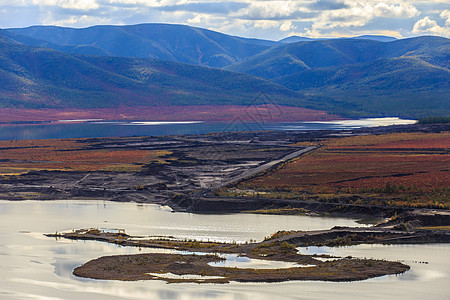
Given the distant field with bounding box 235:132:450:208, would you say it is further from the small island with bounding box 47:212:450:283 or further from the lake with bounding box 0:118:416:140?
the lake with bounding box 0:118:416:140

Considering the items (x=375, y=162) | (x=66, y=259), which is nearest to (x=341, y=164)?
(x=375, y=162)

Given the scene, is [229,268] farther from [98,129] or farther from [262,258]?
[98,129]

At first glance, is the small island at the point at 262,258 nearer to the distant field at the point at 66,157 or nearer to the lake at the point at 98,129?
the distant field at the point at 66,157

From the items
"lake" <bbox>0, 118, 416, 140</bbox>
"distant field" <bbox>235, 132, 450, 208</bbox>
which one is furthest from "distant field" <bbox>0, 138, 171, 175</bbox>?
"lake" <bbox>0, 118, 416, 140</bbox>

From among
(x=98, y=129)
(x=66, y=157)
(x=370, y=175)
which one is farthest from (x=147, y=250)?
(x=98, y=129)

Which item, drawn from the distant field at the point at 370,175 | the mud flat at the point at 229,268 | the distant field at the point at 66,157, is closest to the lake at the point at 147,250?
the mud flat at the point at 229,268

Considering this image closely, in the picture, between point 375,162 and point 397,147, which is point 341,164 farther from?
point 397,147
